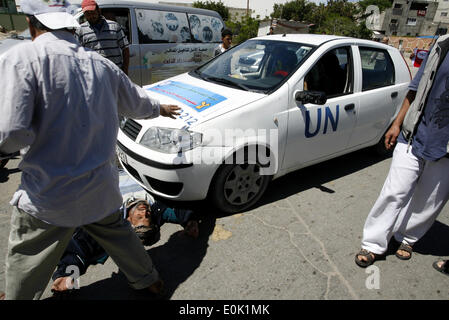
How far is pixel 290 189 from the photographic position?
3.48 m

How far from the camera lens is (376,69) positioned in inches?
148

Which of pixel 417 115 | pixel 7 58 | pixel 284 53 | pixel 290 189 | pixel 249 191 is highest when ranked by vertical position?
pixel 7 58

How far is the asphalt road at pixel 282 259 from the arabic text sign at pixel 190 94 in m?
1.06

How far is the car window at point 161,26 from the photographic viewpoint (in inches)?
224

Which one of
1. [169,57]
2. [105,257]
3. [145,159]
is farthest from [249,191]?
[169,57]

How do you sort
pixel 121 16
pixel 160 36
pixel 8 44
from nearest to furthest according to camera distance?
pixel 8 44 < pixel 121 16 < pixel 160 36

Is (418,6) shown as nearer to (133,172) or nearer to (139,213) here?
(133,172)

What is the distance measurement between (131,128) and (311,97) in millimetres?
1704

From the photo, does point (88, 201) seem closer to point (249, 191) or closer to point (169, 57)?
point (249, 191)

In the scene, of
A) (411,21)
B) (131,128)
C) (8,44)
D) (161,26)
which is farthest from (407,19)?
(131,128)

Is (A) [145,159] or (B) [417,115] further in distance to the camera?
(A) [145,159]

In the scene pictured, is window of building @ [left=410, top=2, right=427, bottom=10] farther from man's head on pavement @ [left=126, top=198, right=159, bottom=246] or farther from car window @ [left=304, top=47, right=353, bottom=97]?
man's head on pavement @ [left=126, top=198, right=159, bottom=246]
